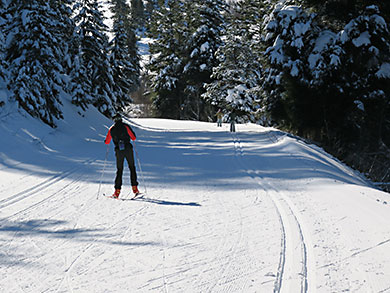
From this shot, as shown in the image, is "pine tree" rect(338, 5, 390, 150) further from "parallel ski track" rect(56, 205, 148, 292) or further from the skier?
"parallel ski track" rect(56, 205, 148, 292)

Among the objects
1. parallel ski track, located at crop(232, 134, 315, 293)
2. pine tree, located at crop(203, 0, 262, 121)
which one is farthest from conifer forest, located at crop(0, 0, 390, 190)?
pine tree, located at crop(203, 0, 262, 121)

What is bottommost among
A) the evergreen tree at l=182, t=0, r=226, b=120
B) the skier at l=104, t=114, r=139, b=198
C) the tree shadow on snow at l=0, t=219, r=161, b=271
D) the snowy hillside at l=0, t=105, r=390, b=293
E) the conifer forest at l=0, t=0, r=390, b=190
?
the tree shadow on snow at l=0, t=219, r=161, b=271

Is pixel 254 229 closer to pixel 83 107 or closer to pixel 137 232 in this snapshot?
pixel 137 232

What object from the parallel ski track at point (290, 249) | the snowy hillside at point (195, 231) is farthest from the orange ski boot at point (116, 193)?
the parallel ski track at point (290, 249)

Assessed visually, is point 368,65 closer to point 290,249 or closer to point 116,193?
point 116,193

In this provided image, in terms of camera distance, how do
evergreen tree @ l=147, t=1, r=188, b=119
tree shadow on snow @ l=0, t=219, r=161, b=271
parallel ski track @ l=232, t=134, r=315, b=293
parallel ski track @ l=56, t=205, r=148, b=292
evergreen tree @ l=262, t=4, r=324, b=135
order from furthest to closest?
evergreen tree @ l=147, t=1, r=188, b=119 → evergreen tree @ l=262, t=4, r=324, b=135 → tree shadow on snow @ l=0, t=219, r=161, b=271 → parallel ski track @ l=56, t=205, r=148, b=292 → parallel ski track @ l=232, t=134, r=315, b=293

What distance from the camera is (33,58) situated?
60.1 feet

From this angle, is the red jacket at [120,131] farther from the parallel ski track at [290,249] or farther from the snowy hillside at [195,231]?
the parallel ski track at [290,249]

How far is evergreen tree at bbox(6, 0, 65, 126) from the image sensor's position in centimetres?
1755

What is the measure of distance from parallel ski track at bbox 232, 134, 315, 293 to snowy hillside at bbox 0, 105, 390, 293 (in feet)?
0.05

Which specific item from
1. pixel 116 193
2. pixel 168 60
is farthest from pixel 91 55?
pixel 116 193

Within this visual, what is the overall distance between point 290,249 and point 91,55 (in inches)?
1009

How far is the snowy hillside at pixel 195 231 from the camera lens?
430 cm

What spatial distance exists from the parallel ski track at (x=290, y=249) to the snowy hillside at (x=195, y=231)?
2cm
